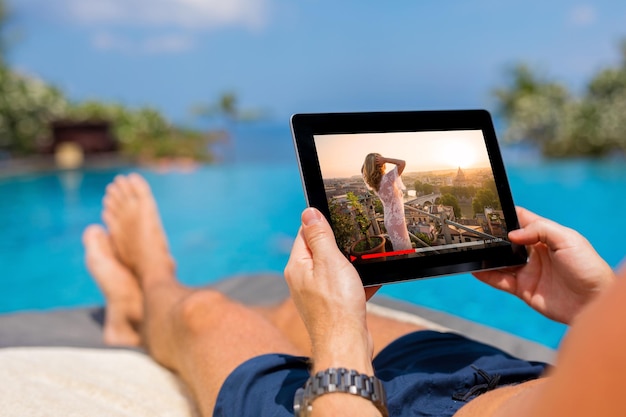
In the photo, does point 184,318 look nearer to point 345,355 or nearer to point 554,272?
point 345,355

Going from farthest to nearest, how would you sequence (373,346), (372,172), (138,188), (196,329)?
1. (138,188)
2. (196,329)
3. (372,172)
4. (373,346)

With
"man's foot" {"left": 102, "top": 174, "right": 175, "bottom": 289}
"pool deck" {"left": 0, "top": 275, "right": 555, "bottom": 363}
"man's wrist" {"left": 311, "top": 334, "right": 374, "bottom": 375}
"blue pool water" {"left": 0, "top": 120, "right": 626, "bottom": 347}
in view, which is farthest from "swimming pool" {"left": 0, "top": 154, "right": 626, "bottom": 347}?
"man's wrist" {"left": 311, "top": 334, "right": 374, "bottom": 375}

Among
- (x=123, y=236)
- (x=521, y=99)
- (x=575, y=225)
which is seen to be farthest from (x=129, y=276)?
(x=521, y=99)

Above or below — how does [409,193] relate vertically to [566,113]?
below

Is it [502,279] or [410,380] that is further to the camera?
[502,279]

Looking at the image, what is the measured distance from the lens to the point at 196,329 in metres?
1.47

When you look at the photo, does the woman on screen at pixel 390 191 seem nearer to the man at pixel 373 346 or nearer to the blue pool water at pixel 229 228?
the man at pixel 373 346

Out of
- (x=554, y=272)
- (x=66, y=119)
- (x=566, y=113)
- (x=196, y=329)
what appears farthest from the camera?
(x=66, y=119)

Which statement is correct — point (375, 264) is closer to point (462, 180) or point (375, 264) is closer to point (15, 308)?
point (462, 180)

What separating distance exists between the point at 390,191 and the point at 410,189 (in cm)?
5

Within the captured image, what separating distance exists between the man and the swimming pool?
186 cm

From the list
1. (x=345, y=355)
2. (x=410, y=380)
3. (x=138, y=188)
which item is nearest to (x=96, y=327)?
(x=138, y=188)

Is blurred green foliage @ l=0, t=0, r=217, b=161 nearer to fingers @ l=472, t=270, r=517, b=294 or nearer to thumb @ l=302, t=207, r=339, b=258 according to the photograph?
fingers @ l=472, t=270, r=517, b=294

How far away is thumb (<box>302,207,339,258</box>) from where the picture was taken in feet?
3.24
